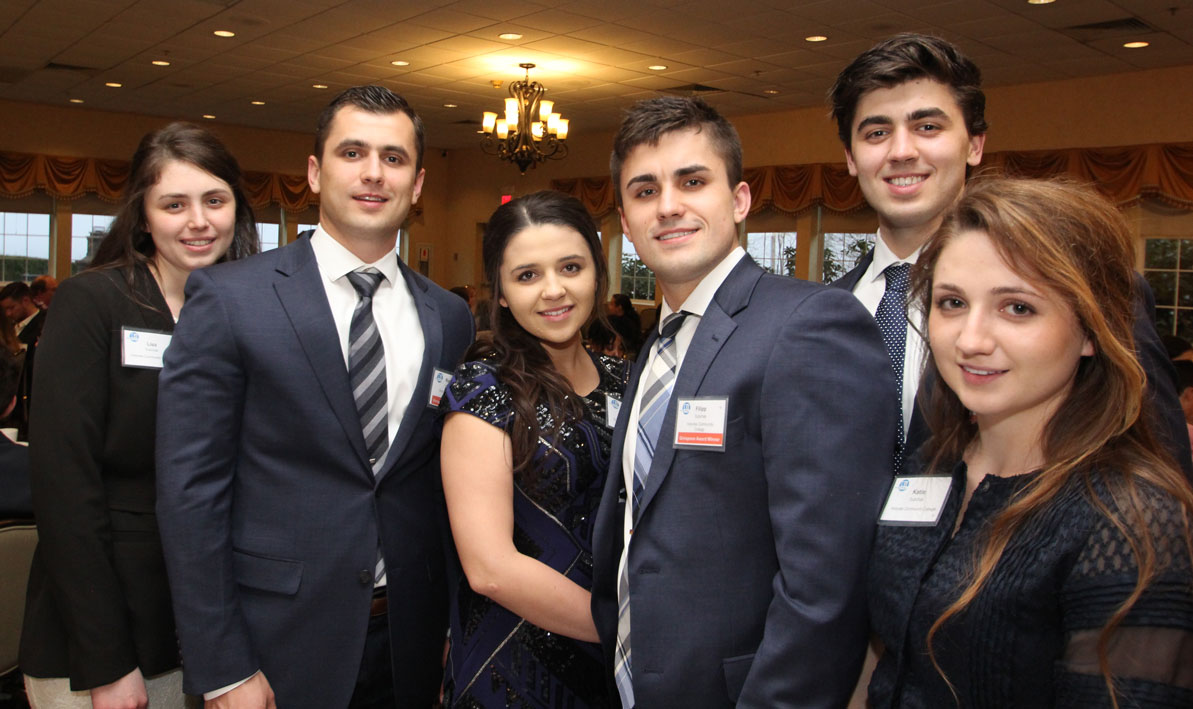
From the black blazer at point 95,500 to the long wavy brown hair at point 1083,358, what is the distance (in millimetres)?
1576

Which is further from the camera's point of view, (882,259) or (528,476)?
(882,259)

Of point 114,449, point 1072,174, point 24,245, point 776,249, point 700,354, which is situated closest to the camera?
point 700,354

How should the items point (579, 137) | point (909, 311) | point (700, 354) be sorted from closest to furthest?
point (700, 354) < point (909, 311) < point (579, 137)

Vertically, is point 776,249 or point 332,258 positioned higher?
point 776,249

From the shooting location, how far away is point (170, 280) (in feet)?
6.51

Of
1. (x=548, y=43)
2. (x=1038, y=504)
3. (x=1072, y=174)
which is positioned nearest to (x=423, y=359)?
(x=1038, y=504)

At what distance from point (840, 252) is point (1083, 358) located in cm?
973

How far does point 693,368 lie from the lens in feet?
4.55

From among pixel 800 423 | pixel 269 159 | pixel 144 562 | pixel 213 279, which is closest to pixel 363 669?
pixel 144 562

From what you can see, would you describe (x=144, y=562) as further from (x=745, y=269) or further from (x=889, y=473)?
(x=889, y=473)

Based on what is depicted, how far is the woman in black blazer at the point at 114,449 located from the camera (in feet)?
5.63

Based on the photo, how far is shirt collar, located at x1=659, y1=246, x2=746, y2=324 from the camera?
1.49 metres

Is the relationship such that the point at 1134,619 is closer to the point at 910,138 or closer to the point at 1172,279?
the point at 910,138

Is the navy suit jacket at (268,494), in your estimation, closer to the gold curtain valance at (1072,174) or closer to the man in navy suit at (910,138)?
the man in navy suit at (910,138)
